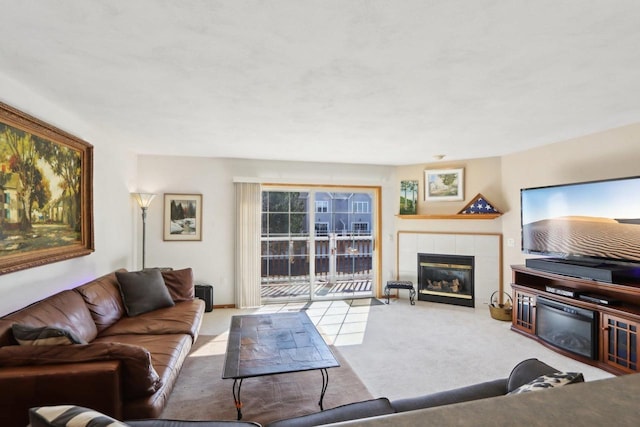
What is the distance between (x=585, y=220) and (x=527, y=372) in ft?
8.38

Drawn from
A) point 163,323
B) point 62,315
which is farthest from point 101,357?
point 163,323

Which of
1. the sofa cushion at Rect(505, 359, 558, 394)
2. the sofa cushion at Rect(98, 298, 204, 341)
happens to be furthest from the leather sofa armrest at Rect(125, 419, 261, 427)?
the sofa cushion at Rect(98, 298, 204, 341)

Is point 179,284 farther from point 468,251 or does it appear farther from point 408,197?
point 468,251

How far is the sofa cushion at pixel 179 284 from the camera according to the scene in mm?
3896

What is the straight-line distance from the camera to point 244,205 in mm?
5152

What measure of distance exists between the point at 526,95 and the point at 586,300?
2.11 meters

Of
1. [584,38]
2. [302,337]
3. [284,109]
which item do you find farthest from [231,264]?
[584,38]

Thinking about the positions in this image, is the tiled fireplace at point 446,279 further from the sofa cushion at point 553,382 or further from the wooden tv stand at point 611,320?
the sofa cushion at point 553,382

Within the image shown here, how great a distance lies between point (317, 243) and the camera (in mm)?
5707

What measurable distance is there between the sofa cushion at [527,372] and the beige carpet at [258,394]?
48.6 inches

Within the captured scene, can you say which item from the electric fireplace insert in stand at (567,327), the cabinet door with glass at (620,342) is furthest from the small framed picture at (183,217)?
the cabinet door with glass at (620,342)

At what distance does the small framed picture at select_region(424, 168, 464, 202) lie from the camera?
528cm

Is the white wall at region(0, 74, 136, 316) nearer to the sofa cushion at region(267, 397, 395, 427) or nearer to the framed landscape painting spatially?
the framed landscape painting

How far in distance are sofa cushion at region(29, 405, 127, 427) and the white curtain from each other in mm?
4133
